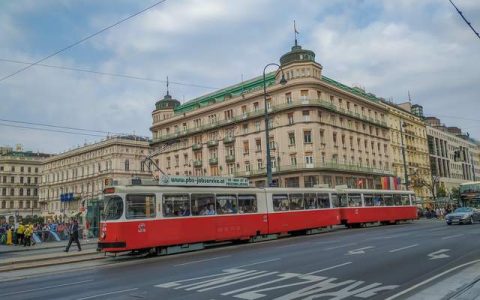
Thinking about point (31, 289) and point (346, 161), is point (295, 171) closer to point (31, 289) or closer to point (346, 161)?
point (346, 161)

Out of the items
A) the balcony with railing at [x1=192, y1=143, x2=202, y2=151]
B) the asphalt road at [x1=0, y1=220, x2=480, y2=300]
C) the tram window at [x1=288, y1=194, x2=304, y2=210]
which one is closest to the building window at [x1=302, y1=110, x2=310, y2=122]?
the balcony with railing at [x1=192, y1=143, x2=202, y2=151]

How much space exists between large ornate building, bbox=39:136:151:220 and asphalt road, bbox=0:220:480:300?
8231 cm

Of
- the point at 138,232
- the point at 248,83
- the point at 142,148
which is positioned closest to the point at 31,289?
the point at 138,232

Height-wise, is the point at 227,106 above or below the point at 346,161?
above

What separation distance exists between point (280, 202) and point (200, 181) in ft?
22.1

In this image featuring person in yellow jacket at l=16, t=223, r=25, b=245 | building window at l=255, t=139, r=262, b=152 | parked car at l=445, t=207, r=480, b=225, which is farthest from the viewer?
building window at l=255, t=139, r=262, b=152

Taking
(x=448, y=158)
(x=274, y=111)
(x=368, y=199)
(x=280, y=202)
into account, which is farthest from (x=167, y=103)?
(x=448, y=158)

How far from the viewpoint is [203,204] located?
21.1 m

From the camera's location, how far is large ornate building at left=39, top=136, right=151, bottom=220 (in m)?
100

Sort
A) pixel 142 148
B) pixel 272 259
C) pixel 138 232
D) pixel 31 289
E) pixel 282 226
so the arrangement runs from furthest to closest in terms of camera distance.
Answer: pixel 142 148 < pixel 282 226 < pixel 138 232 < pixel 272 259 < pixel 31 289

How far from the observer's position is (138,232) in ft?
59.7

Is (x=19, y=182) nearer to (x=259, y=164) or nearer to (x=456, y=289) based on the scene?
(x=259, y=164)

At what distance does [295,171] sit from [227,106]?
715 inches

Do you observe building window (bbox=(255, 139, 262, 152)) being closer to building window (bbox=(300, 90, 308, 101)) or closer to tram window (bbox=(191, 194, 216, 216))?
building window (bbox=(300, 90, 308, 101))
